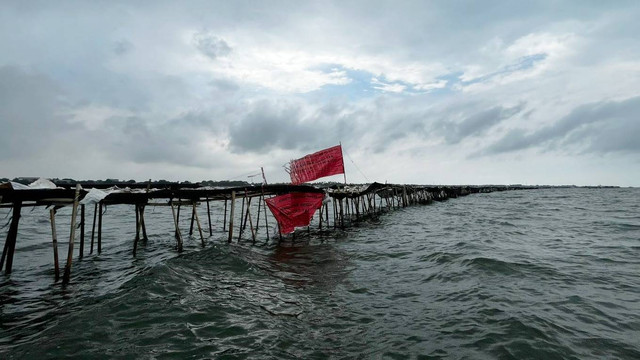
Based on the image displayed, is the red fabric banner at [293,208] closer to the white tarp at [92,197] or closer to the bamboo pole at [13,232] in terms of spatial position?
the white tarp at [92,197]

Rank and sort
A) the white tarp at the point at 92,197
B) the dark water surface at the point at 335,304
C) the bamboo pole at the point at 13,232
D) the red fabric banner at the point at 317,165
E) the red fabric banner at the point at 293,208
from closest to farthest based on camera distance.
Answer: the dark water surface at the point at 335,304 → the bamboo pole at the point at 13,232 → the white tarp at the point at 92,197 → the red fabric banner at the point at 293,208 → the red fabric banner at the point at 317,165

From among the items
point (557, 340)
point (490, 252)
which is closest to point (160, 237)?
point (490, 252)

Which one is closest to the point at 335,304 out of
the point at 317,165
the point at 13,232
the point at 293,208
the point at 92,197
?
the point at 92,197

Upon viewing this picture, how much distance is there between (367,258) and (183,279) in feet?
23.9

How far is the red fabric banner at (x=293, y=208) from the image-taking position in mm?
17328

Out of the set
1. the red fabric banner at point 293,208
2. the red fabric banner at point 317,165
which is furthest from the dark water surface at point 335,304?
the red fabric banner at point 317,165

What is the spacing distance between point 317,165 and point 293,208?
12.1 feet

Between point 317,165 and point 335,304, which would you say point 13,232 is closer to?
point 335,304

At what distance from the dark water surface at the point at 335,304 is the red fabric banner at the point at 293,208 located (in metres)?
2.86

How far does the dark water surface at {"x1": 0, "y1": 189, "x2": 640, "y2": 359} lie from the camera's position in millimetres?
6316

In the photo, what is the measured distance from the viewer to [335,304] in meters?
8.72

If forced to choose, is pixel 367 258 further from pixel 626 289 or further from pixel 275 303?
pixel 626 289

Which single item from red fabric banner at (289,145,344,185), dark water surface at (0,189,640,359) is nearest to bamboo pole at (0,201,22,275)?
dark water surface at (0,189,640,359)

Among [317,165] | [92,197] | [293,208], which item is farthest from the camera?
[317,165]
